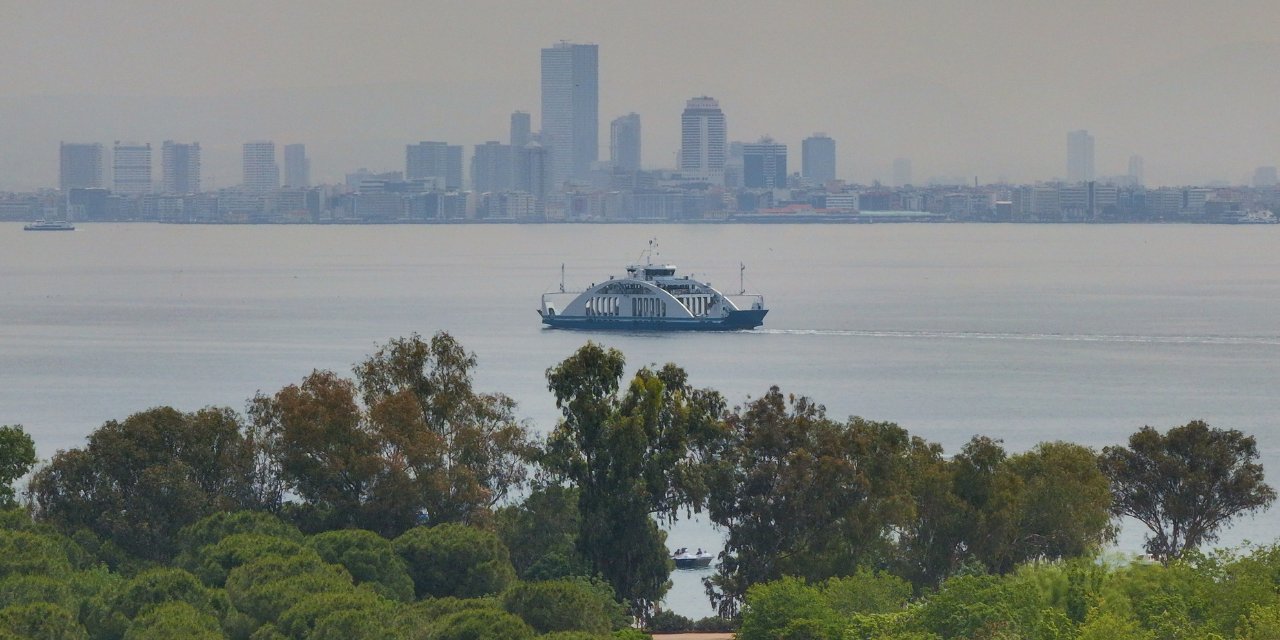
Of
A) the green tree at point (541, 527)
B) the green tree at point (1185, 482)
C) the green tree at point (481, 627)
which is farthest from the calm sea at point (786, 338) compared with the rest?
the green tree at point (481, 627)

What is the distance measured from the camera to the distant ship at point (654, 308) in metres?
68.0

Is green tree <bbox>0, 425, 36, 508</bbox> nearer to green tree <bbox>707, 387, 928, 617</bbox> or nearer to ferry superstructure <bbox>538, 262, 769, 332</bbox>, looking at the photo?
green tree <bbox>707, 387, 928, 617</bbox>

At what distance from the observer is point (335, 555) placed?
19.7 metres

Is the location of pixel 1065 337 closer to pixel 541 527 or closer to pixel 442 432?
pixel 442 432

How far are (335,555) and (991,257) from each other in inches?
4862

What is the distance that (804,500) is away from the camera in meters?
21.7

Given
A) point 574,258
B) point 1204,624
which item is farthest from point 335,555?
point 574,258

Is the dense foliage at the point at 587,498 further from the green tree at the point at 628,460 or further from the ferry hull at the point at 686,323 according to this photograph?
the ferry hull at the point at 686,323

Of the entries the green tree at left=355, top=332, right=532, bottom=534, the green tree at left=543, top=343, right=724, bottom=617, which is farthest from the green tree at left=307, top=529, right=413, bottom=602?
the green tree at left=543, top=343, right=724, bottom=617

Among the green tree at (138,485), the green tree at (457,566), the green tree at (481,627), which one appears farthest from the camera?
the green tree at (138,485)

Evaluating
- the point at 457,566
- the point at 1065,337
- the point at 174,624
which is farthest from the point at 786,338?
the point at 174,624

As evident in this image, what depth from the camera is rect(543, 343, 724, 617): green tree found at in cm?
2172

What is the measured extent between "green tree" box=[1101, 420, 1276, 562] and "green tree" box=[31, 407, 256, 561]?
1140 centimetres

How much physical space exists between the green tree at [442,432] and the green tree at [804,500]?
2.89m
